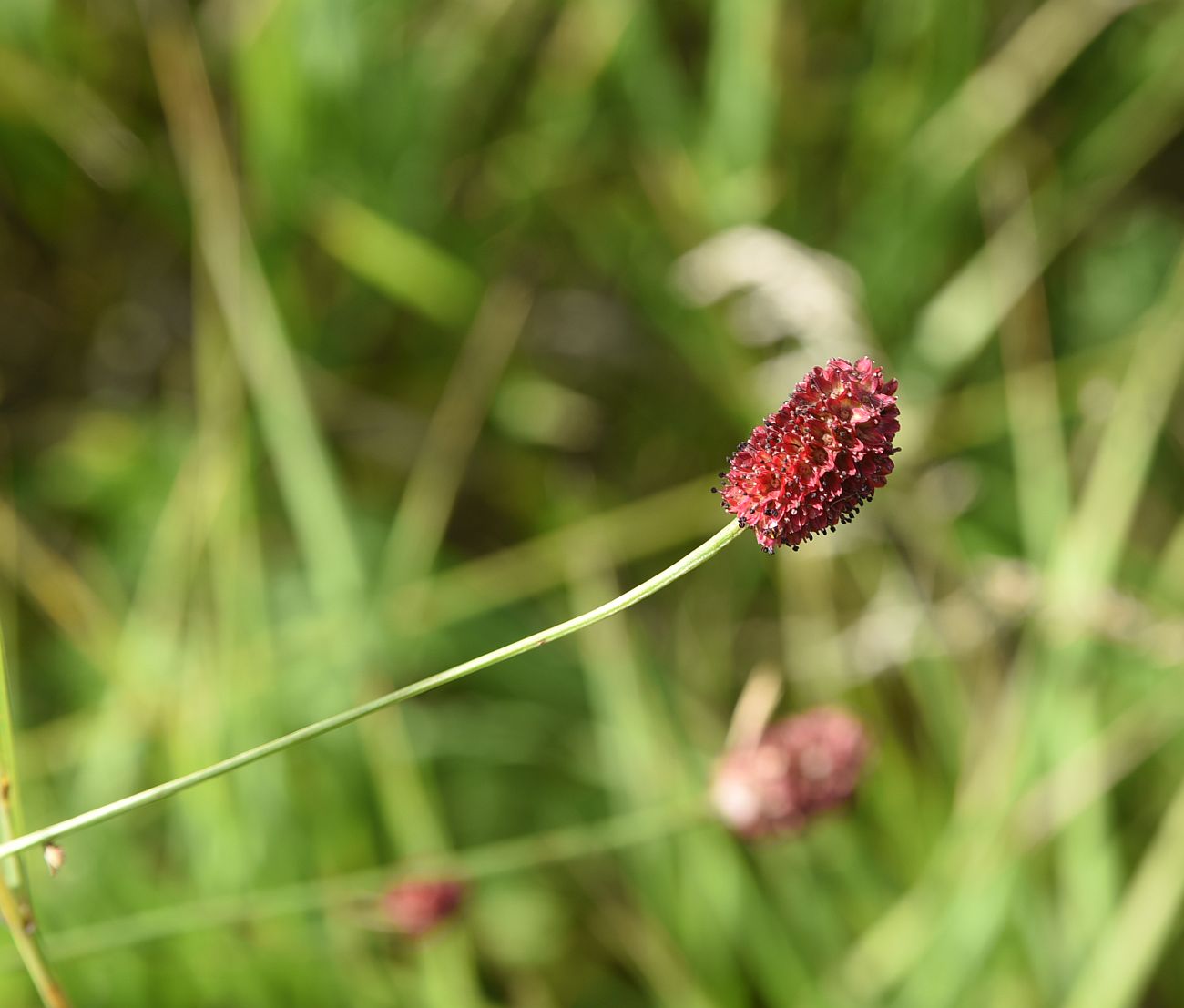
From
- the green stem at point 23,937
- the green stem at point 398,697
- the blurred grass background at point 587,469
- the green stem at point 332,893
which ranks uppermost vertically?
the blurred grass background at point 587,469

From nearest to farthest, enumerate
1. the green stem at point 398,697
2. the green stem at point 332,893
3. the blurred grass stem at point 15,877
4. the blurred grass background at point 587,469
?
the green stem at point 398,697
the blurred grass stem at point 15,877
the green stem at point 332,893
the blurred grass background at point 587,469

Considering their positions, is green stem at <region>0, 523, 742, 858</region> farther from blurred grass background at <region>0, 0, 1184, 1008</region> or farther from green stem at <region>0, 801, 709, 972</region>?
blurred grass background at <region>0, 0, 1184, 1008</region>

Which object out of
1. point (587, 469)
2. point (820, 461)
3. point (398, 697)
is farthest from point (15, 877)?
point (587, 469)

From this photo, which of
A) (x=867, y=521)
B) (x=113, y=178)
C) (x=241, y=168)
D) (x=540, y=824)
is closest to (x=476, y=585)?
(x=540, y=824)

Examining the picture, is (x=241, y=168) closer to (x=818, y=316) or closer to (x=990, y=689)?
(x=818, y=316)

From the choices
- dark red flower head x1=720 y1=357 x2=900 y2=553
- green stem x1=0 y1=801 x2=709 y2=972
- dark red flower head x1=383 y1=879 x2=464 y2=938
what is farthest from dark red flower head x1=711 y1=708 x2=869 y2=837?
dark red flower head x1=720 y1=357 x2=900 y2=553

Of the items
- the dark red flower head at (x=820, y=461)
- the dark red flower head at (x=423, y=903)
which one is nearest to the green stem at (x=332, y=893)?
the dark red flower head at (x=423, y=903)

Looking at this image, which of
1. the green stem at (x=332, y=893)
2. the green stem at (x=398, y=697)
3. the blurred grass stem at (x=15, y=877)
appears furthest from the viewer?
the green stem at (x=332, y=893)

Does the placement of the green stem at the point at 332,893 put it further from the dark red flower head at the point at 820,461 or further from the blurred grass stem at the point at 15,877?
the dark red flower head at the point at 820,461
